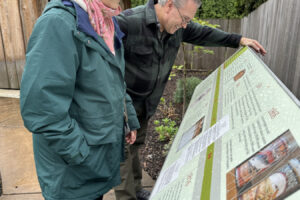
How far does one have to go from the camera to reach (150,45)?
2.41m

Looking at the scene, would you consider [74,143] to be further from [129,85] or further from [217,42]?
[217,42]

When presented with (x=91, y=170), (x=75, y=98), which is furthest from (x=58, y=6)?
(x=91, y=170)

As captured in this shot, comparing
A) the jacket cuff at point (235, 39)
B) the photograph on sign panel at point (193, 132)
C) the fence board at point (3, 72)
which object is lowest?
the fence board at point (3, 72)

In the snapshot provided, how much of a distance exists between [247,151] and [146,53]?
1.63 m

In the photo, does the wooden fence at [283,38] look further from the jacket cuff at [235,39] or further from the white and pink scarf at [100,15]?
the white and pink scarf at [100,15]

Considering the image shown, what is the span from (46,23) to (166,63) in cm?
151

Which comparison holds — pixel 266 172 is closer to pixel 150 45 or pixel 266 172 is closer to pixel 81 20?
pixel 81 20

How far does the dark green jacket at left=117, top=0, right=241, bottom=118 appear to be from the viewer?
7.75 feet

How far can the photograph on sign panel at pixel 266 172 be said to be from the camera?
75cm

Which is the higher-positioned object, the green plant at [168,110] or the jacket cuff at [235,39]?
the jacket cuff at [235,39]

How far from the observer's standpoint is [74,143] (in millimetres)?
1436

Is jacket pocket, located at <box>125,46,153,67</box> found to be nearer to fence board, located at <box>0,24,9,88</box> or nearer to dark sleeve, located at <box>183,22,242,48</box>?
dark sleeve, located at <box>183,22,242,48</box>

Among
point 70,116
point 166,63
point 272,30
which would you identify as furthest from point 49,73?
point 272,30

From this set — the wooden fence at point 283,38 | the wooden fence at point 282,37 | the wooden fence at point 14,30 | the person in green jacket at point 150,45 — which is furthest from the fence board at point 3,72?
the wooden fence at point 283,38
